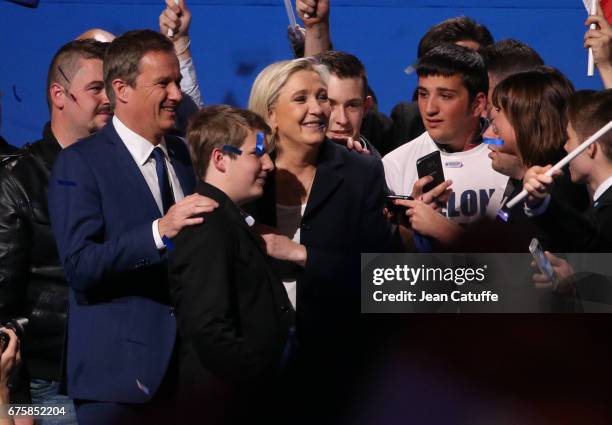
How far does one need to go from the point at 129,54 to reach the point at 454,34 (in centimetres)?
183

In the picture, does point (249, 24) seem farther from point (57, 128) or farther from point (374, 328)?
point (374, 328)

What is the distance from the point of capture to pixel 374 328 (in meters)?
3.18

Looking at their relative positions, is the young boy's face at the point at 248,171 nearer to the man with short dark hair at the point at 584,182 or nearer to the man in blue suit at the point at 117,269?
the man in blue suit at the point at 117,269

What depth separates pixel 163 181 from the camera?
133 inches

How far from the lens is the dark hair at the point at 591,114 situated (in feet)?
11.0

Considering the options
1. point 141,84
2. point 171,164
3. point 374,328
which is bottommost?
point 374,328

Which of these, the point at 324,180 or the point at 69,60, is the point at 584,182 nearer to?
the point at 324,180

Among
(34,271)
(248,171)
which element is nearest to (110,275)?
(248,171)

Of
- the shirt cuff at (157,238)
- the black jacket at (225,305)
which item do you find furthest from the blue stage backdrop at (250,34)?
the black jacket at (225,305)

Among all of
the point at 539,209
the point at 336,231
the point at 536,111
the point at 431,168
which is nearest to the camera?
the point at 539,209

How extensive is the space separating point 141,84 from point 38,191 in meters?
0.54

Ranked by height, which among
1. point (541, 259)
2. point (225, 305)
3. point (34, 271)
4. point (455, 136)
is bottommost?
point (225, 305)

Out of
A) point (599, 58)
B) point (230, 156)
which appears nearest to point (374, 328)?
point (230, 156)

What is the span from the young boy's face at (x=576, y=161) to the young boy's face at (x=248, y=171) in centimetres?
94
